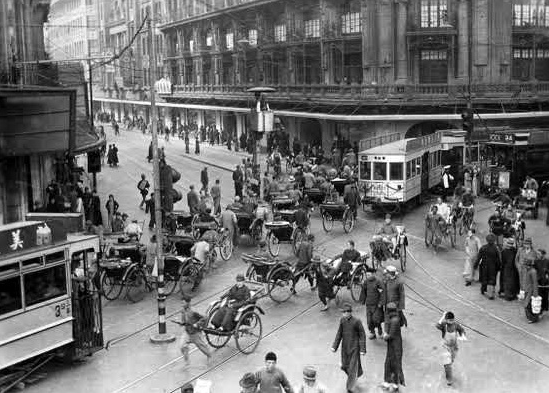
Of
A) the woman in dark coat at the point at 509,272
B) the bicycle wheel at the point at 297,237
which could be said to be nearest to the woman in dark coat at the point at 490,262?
the woman in dark coat at the point at 509,272

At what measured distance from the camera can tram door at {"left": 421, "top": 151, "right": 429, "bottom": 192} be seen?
31078 millimetres

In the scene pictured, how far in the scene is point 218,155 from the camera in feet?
184

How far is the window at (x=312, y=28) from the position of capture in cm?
5294

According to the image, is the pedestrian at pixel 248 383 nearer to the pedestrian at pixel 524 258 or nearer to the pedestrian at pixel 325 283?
the pedestrian at pixel 325 283

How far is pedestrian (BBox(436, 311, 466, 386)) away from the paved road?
0.29 metres

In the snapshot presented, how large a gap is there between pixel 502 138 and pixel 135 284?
1938 centimetres

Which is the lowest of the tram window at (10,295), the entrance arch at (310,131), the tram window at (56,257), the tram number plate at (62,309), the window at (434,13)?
the tram number plate at (62,309)

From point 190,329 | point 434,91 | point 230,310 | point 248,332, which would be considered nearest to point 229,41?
point 434,91

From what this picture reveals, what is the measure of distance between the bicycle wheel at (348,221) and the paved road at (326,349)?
4.78 metres

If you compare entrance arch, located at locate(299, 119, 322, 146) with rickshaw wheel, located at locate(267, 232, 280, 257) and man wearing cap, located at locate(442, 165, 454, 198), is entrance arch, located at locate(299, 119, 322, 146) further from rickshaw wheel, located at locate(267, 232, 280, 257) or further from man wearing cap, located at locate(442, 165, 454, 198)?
rickshaw wheel, located at locate(267, 232, 280, 257)

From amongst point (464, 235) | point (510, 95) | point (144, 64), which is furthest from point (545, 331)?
point (144, 64)

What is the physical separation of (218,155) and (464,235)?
107 feet

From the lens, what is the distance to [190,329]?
13844 mm

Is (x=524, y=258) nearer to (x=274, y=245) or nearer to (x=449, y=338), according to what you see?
(x=449, y=338)
